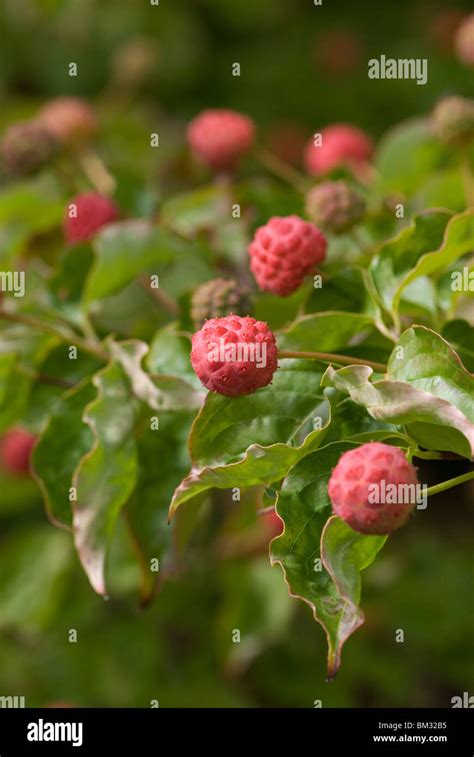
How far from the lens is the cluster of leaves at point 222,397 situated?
810 mm

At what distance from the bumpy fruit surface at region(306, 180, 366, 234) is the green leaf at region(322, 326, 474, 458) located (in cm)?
37

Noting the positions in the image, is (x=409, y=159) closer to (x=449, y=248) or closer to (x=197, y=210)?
(x=197, y=210)

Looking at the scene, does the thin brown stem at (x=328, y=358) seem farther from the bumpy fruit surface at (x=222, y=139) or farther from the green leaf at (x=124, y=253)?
the bumpy fruit surface at (x=222, y=139)

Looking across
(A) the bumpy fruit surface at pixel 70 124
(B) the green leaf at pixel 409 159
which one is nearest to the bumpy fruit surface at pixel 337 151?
(B) the green leaf at pixel 409 159

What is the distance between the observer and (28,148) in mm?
1493

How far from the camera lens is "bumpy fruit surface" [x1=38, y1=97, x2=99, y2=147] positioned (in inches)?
63.1

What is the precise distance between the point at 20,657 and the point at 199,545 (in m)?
0.46

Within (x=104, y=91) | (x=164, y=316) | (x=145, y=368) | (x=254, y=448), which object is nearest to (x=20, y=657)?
(x=164, y=316)

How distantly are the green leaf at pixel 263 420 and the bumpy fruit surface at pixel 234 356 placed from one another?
0.17 feet

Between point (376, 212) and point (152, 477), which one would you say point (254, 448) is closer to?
point (152, 477)

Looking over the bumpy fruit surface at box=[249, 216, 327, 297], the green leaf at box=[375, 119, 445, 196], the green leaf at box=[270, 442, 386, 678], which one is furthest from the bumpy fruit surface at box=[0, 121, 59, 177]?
the green leaf at box=[270, 442, 386, 678]

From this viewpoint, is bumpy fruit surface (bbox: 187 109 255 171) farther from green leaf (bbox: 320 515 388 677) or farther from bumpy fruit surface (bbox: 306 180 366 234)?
green leaf (bbox: 320 515 388 677)

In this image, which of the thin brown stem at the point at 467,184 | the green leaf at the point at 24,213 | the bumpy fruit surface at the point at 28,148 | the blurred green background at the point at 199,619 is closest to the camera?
the thin brown stem at the point at 467,184

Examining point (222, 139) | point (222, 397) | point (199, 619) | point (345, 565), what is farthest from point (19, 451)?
point (345, 565)
